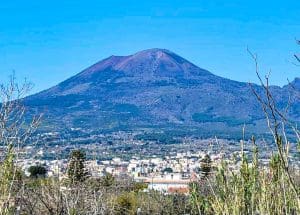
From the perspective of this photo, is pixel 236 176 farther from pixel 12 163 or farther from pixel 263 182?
pixel 12 163

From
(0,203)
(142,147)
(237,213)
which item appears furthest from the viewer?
(142,147)

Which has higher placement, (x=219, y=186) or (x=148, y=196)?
(x=219, y=186)

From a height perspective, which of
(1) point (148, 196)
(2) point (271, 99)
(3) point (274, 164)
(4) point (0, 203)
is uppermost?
(2) point (271, 99)

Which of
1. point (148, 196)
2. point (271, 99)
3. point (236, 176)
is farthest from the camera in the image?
point (148, 196)

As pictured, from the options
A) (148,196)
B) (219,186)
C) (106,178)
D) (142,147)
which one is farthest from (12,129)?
(142,147)

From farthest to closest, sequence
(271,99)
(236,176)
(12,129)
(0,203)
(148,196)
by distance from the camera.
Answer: (148,196) → (12,129) → (0,203) → (236,176) → (271,99)

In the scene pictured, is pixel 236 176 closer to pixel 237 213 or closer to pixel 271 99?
pixel 237 213

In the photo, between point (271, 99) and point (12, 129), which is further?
point (12, 129)

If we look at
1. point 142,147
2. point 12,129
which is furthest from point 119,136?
point 12,129

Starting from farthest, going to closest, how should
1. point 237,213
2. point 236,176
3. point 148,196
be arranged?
point 148,196 < point 236,176 < point 237,213
